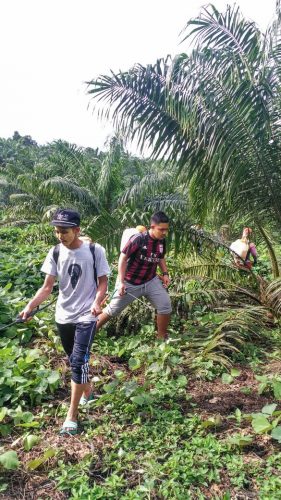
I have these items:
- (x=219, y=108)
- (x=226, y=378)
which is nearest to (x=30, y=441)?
(x=226, y=378)

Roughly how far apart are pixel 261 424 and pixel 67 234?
181cm

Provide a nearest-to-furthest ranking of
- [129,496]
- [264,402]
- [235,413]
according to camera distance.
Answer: [129,496]
[235,413]
[264,402]

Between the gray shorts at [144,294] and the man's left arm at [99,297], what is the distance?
3.78 feet

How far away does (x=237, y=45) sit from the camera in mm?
4453

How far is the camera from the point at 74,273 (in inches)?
122

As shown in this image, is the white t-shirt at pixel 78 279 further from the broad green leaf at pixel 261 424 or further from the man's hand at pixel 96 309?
the broad green leaf at pixel 261 424

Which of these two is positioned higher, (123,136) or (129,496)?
(123,136)

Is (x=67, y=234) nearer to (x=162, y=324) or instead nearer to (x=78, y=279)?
(x=78, y=279)

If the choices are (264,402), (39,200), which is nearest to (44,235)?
(39,200)

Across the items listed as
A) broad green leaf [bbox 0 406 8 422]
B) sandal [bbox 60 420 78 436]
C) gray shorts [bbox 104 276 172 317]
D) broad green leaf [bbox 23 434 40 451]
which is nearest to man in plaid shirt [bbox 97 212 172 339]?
gray shorts [bbox 104 276 172 317]

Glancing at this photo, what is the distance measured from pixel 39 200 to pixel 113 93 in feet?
34.5

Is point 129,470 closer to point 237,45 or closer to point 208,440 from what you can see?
point 208,440

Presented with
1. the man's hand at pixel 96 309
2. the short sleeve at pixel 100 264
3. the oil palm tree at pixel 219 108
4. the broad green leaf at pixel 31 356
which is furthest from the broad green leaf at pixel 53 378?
the oil palm tree at pixel 219 108

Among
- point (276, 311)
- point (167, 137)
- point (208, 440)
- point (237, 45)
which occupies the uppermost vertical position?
point (237, 45)
